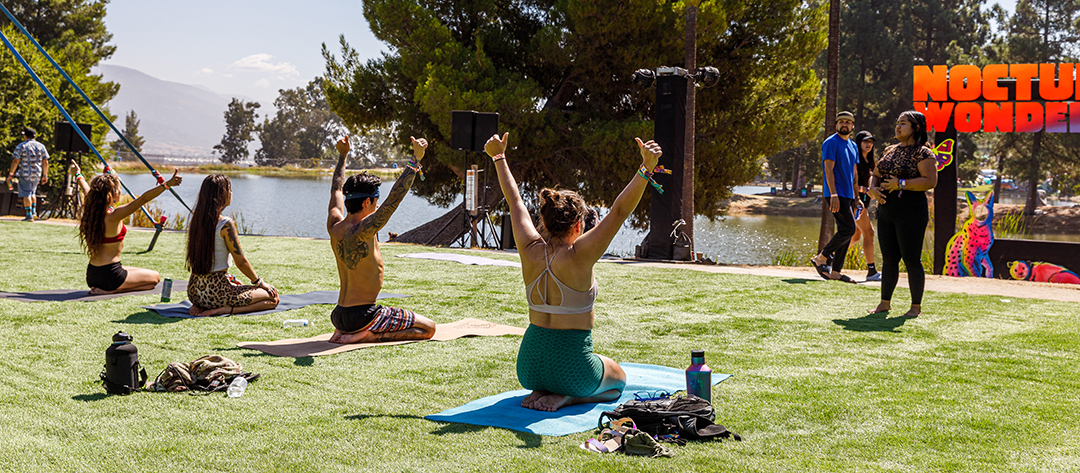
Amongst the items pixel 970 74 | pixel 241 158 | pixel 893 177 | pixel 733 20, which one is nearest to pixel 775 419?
pixel 893 177

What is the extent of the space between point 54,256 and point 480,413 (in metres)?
7.86

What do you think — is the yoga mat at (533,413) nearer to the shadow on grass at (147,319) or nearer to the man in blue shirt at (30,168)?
the shadow on grass at (147,319)

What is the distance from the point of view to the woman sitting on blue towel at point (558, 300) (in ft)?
10.4

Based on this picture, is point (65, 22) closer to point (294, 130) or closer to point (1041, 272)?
point (1041, 272)

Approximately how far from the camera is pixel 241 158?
87.6 metres

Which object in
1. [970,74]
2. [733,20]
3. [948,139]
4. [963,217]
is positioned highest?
[733,20]

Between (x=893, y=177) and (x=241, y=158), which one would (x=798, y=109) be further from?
(x=241, y=158)

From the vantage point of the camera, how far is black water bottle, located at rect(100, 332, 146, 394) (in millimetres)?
3348

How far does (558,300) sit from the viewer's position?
3.20 m

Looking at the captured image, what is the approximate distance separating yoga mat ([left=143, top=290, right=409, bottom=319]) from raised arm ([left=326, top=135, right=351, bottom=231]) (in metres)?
1.39

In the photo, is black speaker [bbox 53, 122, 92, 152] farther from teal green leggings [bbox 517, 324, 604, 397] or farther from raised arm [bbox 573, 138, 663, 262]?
raised arm [bbox 573, 138, 663, 262]

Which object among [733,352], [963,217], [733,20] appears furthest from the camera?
[733,20]

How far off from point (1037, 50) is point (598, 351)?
35.7 meters

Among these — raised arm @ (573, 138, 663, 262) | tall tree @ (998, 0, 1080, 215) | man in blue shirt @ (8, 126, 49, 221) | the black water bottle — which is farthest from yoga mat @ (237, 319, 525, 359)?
tall tree @ (998, 0, 1080, 215)
